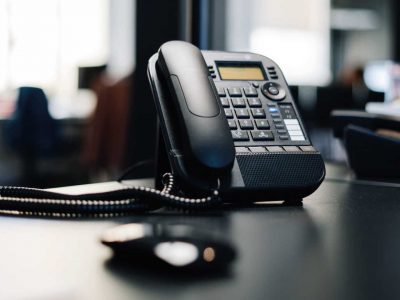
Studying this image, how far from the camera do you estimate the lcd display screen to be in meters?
0.71

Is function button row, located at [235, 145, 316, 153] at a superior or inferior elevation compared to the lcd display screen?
inferior

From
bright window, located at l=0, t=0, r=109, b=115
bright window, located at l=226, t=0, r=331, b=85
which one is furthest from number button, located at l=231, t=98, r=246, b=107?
bright window, located at l=0, t=0, r=109, b=115

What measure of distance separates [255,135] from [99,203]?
7.7 inches

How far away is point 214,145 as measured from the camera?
594 mm

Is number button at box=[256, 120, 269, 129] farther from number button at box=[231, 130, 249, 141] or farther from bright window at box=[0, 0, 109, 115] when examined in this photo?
bright window at box=[0, 0, 109, 115]

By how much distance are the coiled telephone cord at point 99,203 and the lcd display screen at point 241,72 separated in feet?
0.58

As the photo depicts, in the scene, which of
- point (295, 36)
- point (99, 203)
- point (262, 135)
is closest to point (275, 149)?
point (262, 135)

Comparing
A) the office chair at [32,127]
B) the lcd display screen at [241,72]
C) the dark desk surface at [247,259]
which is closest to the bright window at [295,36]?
the office chair at [32,127]

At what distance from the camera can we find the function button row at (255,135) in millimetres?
653

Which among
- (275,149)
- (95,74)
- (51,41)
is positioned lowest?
(95,74)

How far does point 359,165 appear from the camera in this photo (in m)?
0.90

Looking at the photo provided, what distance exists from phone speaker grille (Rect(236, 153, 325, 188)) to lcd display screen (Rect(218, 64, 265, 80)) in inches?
4.7

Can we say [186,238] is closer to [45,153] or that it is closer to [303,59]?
[45,153]

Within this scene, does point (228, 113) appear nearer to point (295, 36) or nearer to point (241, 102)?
point (241, 102)
